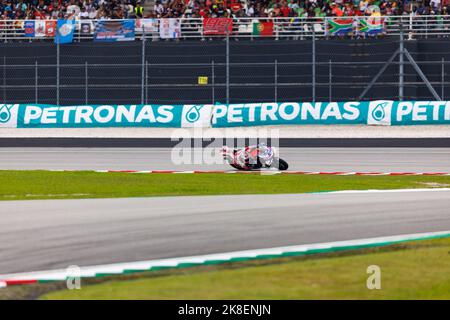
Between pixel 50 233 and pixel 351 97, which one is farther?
pixel 351 97

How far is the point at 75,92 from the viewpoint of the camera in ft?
114

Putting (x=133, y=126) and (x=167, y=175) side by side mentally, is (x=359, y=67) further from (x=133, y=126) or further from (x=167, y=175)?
(x=167, y=175)

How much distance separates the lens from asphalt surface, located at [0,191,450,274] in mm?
10000

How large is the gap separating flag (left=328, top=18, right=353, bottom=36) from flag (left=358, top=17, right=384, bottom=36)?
354 mm

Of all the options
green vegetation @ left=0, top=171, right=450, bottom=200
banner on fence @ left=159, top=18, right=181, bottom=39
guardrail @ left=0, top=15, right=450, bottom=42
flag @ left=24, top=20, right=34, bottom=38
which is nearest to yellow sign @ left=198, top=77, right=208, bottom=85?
guardrail @ left=0, top=15, right=450, bottom=42

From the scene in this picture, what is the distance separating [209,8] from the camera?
36562 mm

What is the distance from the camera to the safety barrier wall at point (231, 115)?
29375 mm

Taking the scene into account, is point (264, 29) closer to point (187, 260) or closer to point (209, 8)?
point (209, 8)

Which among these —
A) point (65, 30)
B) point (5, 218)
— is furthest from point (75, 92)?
point (5, 218)

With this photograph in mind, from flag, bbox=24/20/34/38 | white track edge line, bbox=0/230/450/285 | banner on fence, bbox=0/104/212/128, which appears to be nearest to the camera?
white track edge line, bbox=0/230/450/285

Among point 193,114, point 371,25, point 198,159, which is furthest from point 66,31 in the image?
point 198,159

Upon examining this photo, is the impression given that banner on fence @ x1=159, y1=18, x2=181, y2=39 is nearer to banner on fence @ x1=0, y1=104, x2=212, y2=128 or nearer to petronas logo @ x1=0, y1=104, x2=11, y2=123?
banner on fence @ x1=0, y1=104, x2=212, y2=128
